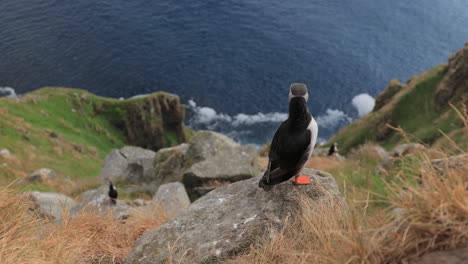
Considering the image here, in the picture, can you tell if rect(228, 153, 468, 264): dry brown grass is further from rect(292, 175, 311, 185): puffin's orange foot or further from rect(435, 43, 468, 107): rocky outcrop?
rect(435, 43, 468, 107): rocky outcrop

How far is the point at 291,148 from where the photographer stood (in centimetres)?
835

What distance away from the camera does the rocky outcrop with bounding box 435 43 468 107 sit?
44.6 metres

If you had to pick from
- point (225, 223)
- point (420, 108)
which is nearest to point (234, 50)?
point (420, 108)

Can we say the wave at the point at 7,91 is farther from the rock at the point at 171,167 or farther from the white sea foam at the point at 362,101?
the white sea foam at the point at 362,101

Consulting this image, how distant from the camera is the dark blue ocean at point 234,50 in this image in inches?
4564

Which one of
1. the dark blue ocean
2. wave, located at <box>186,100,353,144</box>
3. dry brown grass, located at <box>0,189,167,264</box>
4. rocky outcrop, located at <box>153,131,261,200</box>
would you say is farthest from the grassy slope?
the dark blue ocean

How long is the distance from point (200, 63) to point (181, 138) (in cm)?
3500

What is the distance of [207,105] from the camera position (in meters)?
116

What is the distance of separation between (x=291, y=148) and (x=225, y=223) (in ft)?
6.73

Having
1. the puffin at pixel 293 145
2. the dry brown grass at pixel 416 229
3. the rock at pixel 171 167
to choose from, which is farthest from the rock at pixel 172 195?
the dry brown grass at pixel 416 229

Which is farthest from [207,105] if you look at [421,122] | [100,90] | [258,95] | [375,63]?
[421,122]

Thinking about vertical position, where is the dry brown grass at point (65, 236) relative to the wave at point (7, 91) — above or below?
above

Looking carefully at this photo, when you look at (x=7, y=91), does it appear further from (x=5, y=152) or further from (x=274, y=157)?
(x=274, y=157)

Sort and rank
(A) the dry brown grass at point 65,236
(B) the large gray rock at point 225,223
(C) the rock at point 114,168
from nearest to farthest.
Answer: (A) the dry brown grass at point 65,236 → (B) the large gray rock at point 225,223 → (C) the rock at point 114,168
